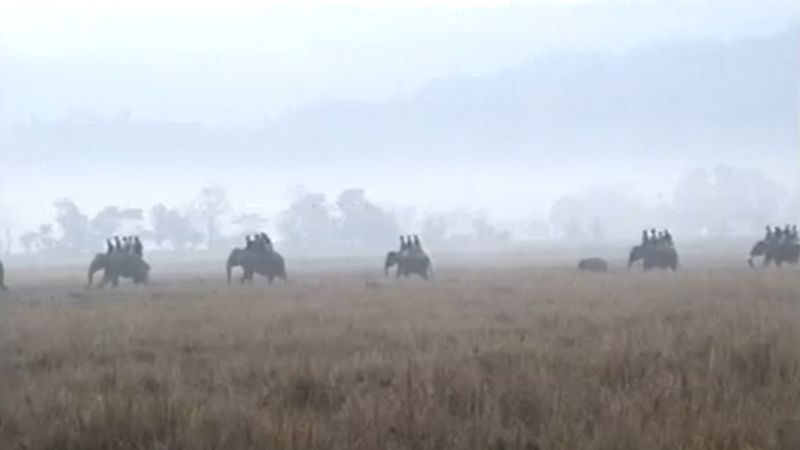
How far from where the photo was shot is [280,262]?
122 feet

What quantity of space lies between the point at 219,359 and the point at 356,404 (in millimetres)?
3945

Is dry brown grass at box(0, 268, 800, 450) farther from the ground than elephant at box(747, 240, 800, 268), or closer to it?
closer to it

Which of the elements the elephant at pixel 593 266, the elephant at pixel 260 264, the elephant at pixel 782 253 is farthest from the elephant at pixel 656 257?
the elephant at pixel 260 264

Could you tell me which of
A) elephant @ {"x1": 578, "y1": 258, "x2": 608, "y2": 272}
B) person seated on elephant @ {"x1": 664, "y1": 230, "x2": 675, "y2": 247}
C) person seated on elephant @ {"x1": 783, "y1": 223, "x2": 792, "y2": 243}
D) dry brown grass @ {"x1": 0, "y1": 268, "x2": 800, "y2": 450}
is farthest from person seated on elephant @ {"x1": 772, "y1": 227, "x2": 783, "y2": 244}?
dry brown grass @ {"x1": 0, "y1": 268, "x2": 800, "y2": 450}

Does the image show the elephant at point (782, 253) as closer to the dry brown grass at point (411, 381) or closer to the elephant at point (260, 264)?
the elephant at point (260, 264)

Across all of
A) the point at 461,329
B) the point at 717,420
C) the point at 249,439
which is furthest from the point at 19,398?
the point at 461,329

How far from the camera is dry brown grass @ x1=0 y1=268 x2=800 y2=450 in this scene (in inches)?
Result: 267

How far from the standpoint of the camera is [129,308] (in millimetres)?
19953

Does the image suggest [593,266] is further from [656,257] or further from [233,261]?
[233,261]

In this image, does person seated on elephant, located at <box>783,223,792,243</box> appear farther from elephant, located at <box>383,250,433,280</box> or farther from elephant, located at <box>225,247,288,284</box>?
elephant, located at <box>225,247,288,284</box>

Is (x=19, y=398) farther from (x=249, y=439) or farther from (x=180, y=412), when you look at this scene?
(x=249, y=439)

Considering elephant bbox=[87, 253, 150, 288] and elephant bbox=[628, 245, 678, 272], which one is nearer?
elephant bbox=[87, 253, 150, 288]

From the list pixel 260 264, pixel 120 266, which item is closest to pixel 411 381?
pixel 120 266

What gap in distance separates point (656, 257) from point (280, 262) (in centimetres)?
1337
